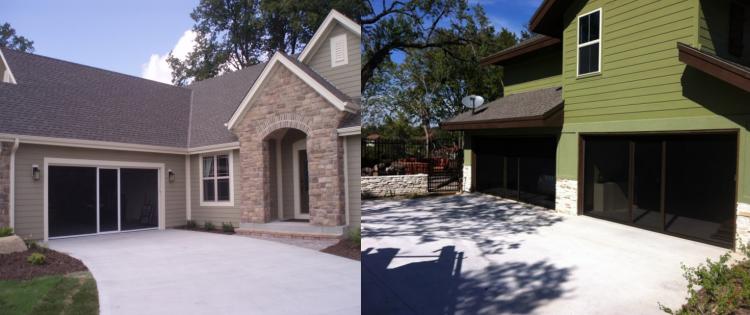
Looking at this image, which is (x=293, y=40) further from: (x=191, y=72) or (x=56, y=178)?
(x=56, y=178)

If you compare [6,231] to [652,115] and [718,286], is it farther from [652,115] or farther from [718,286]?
[718,286]

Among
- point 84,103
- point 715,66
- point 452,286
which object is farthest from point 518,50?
point 84,103

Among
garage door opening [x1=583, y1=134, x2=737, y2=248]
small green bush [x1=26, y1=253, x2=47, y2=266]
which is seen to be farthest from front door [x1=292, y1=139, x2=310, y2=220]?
garage door opening [x1=583, y1=134, x2=737, y2=248]

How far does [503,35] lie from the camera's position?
2.37m

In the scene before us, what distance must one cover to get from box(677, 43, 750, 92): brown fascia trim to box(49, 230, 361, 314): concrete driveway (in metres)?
1.84

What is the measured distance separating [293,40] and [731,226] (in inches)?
90.7

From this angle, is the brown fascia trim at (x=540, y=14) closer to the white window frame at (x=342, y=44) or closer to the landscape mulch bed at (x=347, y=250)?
the white window frame at (x=342, y=44)

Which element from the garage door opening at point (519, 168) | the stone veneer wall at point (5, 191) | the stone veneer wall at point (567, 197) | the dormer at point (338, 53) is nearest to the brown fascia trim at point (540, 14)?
the garage door opening at point (519, 168)

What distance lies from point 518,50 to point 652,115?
990 mm

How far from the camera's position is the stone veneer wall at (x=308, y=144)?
236cm

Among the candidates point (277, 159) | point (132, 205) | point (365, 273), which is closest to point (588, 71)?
point (365, 273)

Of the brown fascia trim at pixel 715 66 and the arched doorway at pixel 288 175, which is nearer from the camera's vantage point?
the brown fascia trim at pixel 715 66

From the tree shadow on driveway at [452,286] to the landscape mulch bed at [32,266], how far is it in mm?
1612

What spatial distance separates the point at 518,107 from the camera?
2699mm
